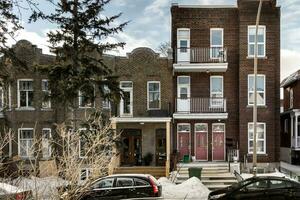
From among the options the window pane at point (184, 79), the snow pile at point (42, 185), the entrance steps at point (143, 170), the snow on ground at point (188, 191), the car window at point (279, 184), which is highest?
the window pane at point (184, 79)

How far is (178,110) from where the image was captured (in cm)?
3058

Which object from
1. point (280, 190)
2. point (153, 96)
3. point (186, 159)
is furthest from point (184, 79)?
point (280, 190)

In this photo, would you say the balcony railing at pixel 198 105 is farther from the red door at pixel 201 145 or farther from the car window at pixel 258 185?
the car window at pixel 258 185

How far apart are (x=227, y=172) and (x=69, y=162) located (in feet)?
73.2

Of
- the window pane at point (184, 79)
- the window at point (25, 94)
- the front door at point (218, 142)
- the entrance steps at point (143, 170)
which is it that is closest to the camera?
the entrance steps at point (143, 170)

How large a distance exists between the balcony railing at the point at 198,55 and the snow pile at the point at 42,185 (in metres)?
24.5

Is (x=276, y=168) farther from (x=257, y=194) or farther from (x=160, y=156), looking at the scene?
(x=257, y=194)

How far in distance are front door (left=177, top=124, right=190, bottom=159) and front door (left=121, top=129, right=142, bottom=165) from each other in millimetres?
2899

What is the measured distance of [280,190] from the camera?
18.1m

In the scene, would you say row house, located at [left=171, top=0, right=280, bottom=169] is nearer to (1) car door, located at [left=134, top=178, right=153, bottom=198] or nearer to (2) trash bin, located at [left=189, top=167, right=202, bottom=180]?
(2) trash bin, located at [left=189, top=167, right=202, bottom=180]

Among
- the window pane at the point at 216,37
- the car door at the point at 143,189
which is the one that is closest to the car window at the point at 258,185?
the car door at the point at 143,189

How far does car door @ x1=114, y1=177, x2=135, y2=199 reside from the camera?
18.2 meters

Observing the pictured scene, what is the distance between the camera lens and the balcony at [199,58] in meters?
30.6

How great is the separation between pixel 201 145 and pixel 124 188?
14.1 meters
